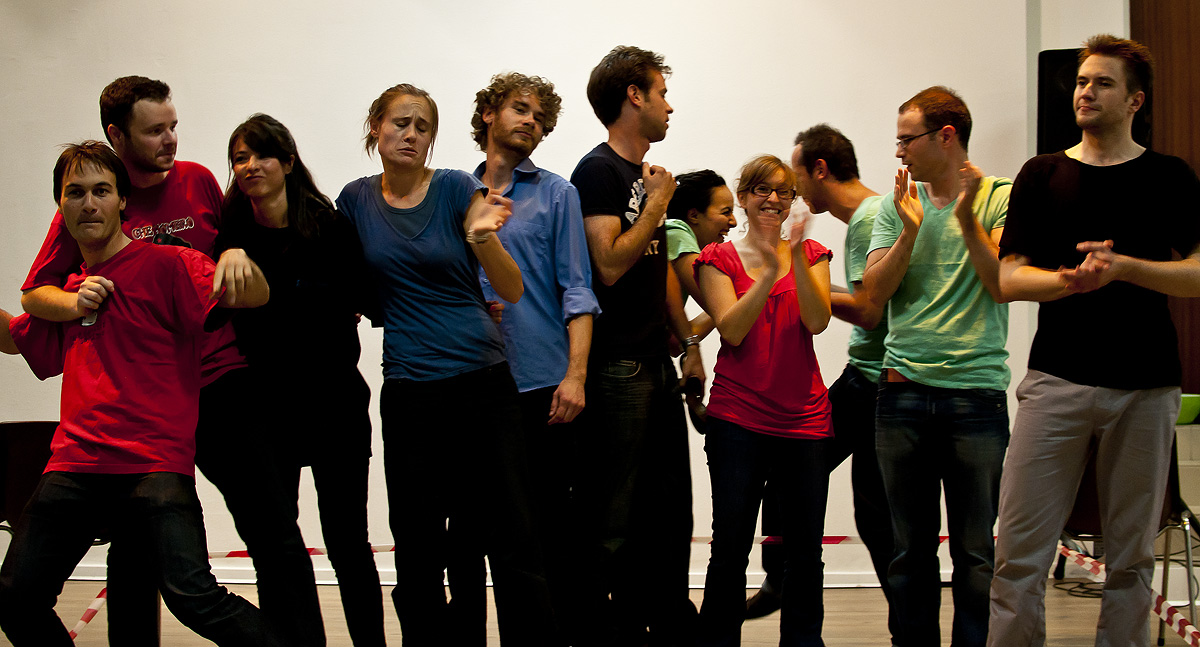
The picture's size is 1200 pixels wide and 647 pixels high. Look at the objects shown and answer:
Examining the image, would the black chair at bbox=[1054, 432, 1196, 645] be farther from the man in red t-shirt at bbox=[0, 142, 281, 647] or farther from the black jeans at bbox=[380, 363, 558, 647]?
the man in red t-shirt at bbox=[0, 142, 281, 647]

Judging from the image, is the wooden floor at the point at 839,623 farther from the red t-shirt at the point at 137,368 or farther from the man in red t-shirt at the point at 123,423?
the red t-shirt at the point at 137,368

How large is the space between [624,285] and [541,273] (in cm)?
26

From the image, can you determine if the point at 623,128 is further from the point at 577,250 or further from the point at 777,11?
the point at 777,11

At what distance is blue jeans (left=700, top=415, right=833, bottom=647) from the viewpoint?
255 cm

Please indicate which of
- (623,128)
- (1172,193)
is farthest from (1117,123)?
(623,128)

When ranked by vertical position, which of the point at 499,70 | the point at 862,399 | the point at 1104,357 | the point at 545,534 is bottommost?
the point at 545,534

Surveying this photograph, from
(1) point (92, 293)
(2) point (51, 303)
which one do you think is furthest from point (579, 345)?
(2) point (51, 303)

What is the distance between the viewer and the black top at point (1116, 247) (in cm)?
232

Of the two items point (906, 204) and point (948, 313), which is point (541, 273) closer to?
point (906, 204)

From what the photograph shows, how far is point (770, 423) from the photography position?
8.43ft

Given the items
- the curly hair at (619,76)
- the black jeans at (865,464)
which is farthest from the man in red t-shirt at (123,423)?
the black jeans at (865,464)

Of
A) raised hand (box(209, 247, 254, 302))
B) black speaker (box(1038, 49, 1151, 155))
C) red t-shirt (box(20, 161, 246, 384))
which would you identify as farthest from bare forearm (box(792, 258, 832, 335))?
black speaker (box(1038, 49, 1151, 155))

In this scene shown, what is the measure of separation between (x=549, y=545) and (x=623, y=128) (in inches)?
49.9

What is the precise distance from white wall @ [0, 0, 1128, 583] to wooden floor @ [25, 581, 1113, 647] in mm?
395
